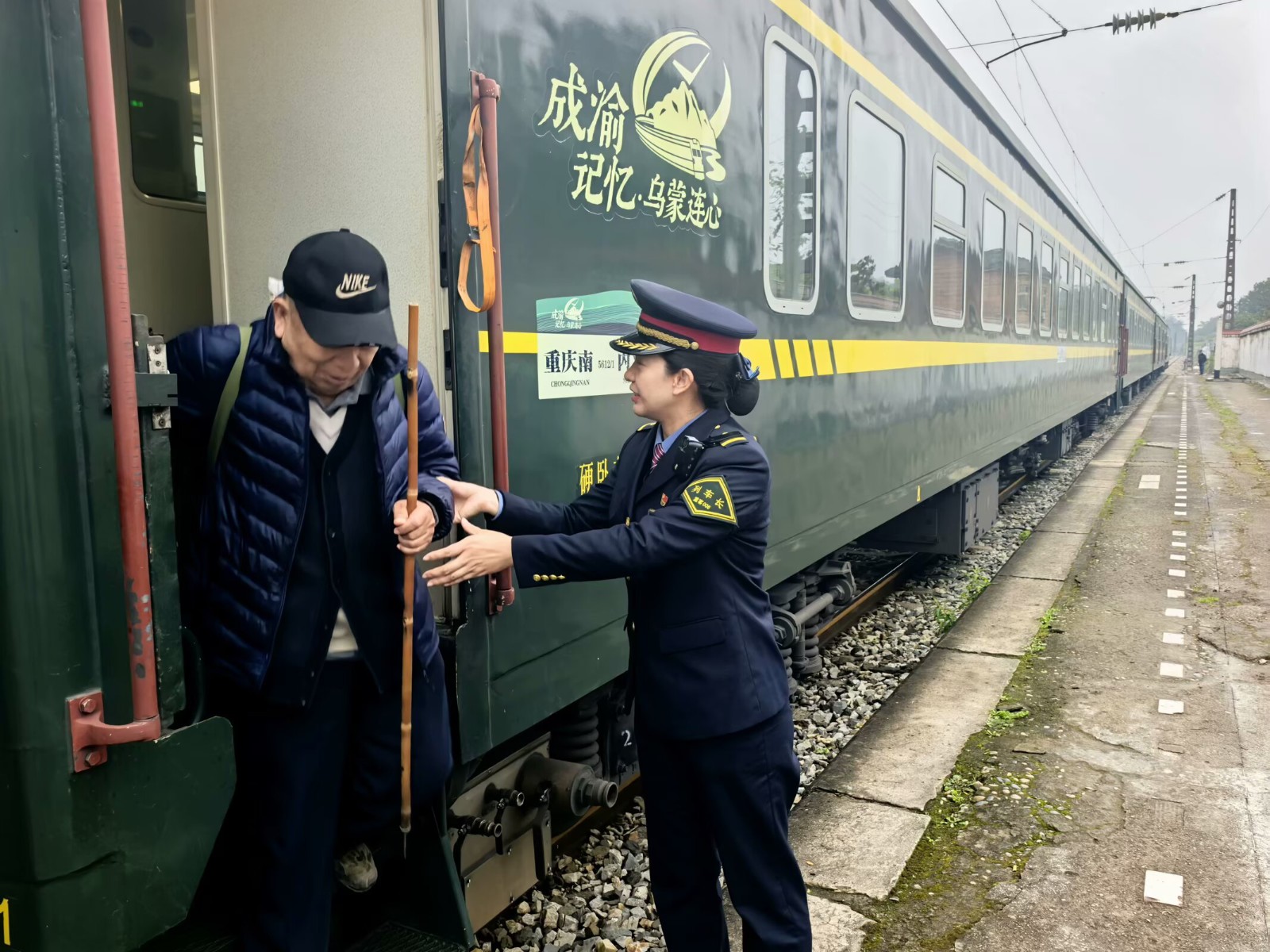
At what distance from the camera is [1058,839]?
3.50 m

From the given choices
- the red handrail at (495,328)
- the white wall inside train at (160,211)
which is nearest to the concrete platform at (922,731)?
the red handrail at (495,328)

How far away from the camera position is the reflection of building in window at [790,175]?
12.0 feet

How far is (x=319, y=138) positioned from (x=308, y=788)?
Result: 55.1 inches

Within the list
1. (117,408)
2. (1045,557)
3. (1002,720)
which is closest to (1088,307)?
(1045,557)

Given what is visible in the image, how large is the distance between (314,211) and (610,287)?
2.64ft

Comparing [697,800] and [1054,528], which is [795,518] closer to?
[697,800]

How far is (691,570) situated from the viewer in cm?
222

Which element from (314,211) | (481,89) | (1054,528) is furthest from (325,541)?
(1054,528)

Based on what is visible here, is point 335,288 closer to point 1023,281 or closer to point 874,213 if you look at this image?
point 874,213

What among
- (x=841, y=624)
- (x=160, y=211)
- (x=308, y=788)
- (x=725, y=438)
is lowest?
(x=841, y=624)

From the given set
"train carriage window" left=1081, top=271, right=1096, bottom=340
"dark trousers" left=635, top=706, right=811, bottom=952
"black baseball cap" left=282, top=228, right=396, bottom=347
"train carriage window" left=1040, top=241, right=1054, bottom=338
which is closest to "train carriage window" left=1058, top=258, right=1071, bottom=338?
"train carriage window" left=1040, top=241, right=1054, bottom=338

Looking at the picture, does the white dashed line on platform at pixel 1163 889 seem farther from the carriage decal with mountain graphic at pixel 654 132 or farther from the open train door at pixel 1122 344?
the open train door at pixel 1122 344

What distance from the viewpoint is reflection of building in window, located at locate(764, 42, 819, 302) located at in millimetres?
3658

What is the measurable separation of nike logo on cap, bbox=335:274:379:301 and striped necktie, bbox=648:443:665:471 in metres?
0.80
